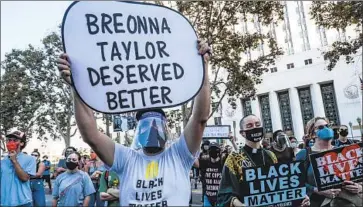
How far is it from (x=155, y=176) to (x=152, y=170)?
1.7 inches

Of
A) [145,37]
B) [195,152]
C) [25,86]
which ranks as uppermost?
[25,86]

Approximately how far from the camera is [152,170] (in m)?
2.11

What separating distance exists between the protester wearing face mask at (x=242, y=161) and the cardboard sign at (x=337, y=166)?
10.9 inches

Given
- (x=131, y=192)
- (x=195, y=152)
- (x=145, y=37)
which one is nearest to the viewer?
(x=131, y=192)

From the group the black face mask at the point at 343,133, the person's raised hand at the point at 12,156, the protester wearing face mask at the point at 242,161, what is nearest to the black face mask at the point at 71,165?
the person's raised hand at the point at 12,156

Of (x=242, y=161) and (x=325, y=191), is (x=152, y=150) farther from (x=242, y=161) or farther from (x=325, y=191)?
(x=325, y=191)

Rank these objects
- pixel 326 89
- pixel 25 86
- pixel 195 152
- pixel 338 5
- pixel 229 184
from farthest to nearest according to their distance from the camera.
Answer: pixel 326 89 < pixel 25 86 < pixel 338 5 < pixel 229 184 < pixel 195 152

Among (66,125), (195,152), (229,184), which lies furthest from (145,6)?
(66,125)

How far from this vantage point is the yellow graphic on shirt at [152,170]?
6.85 feet

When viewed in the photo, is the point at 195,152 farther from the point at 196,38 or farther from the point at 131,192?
the point at 196,38

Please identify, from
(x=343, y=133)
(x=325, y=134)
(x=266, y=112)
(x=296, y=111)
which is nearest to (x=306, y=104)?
(x=296, y=111)

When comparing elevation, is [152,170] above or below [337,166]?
below

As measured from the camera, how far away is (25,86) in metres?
23.7

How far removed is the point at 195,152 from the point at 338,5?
10.3 metres
